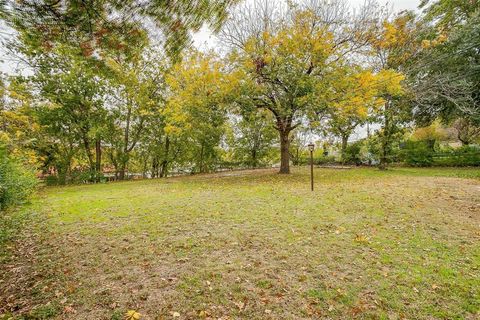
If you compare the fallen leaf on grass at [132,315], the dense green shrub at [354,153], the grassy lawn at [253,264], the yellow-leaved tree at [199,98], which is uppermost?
the yellow-leaved tree at [199,98]

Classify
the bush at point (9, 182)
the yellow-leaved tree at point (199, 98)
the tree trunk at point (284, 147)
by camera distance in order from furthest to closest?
the tree trunk at point (284, 147) < the yellow-leaved tree at point (199, 98) < the bush at point (9, 182)

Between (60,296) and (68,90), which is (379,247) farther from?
(68,90)

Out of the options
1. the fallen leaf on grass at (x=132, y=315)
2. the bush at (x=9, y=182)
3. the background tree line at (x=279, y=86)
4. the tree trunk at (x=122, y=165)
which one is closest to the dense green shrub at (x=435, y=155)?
the background tree line at (x=279, y=86)

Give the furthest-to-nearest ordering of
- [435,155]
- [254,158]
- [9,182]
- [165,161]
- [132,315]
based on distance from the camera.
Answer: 1. [254,158]
2. [165,161]
3. [435,155]
4. [9,182]
5. [132,315]

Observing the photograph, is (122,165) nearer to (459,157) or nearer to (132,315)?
(132,315)

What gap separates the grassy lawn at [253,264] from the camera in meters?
2.41

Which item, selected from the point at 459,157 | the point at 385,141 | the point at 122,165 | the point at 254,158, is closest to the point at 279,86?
the point at 385,141

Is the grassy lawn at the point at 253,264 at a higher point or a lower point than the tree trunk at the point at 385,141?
lower

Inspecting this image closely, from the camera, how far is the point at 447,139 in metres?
27.9

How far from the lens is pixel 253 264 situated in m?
3.25

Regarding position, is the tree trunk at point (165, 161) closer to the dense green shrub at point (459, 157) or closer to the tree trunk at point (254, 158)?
the tree trunk at point (254, 158)

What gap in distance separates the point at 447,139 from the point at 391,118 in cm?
2058

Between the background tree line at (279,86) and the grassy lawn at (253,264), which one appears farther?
the background tree line at (279,86)

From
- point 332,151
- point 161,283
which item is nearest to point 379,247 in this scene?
point 161,283
